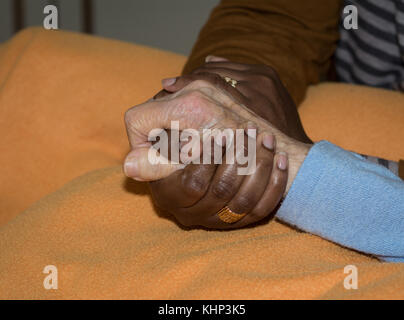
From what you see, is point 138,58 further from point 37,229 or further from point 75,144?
point 37,229

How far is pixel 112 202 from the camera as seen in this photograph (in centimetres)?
63

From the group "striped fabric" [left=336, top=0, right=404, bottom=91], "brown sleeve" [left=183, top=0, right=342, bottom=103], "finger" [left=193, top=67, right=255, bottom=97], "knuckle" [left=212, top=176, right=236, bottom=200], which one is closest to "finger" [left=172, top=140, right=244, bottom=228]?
"knuckle" [left=212, top=176, right=236, bottom=200]

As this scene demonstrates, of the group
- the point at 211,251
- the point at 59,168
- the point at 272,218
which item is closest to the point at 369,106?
the point at 272,218

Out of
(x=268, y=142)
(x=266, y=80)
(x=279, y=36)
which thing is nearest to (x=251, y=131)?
(x=268, y=142)

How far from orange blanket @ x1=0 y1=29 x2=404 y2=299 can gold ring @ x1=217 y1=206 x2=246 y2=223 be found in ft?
0.08

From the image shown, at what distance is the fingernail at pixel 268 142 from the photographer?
22.2 inches

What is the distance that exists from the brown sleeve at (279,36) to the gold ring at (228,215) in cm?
28

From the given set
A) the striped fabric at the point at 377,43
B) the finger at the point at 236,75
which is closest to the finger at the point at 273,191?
the finger at the point at 236,75

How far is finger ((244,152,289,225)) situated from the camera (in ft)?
1.86

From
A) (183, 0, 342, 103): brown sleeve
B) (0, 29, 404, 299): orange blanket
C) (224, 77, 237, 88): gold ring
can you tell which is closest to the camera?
(0, 29, 404, 299): orange blanket

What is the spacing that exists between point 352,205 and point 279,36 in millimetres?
374

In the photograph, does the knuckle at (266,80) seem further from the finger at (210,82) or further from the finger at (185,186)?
the finger at (185,186)

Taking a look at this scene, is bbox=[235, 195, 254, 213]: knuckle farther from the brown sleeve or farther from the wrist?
the brown sleeve

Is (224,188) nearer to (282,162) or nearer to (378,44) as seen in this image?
(282,162)
